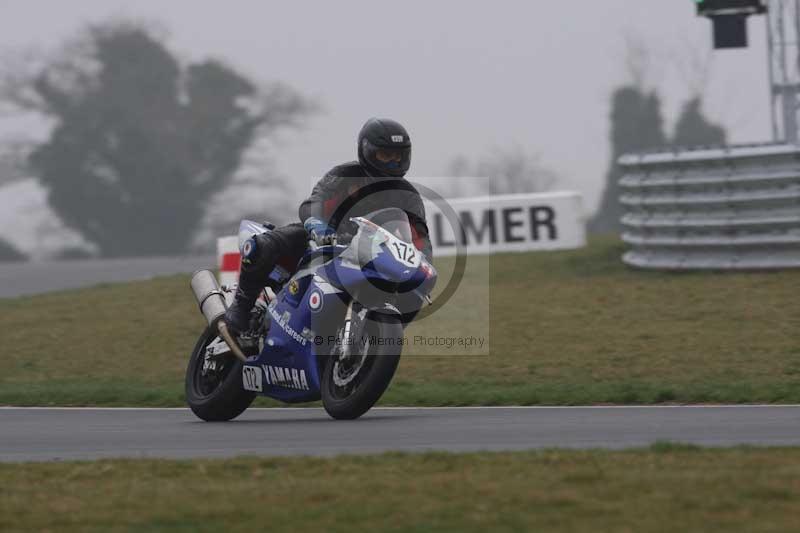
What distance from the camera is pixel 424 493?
6.25 metres

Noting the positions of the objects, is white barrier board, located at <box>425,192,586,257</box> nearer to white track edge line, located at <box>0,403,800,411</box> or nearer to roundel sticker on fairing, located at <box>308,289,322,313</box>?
white track edge line, located at <box>0,403,800,411</box>

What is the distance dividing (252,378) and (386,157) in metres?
1.60

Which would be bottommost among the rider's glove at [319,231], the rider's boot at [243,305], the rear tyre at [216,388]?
the rear tyre at [216,388]

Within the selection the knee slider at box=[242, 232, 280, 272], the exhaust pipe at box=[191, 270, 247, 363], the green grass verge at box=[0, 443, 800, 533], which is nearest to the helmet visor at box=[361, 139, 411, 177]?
the knee slider at box=[242, 232, 280, 272]

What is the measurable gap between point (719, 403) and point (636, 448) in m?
3.01

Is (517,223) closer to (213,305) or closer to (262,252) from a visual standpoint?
(213,305)

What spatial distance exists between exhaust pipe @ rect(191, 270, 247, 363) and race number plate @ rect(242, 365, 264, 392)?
0.06 metres

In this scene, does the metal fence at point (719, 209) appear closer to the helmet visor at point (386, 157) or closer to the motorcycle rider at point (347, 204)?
the motorcycle rider at point (347, 204)

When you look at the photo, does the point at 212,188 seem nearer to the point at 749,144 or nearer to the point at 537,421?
the point at 749,144

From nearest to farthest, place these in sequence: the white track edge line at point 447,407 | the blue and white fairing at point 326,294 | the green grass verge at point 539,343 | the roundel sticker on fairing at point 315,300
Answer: the blue and white fairing at point 326,294 < the roundel sticker on fairing at point 315,300 < the white track edge line at point 447,407 < the green grass verge at point 539,343

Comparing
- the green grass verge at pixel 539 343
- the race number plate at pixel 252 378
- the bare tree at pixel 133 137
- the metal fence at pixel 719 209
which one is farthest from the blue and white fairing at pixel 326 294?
the bare tree at pixel 133 137

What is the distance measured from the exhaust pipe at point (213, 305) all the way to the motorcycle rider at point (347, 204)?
3.5 inches

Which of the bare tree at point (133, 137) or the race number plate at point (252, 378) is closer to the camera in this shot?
the race number plate at point (252, 378)

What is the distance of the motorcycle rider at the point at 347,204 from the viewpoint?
9219mm
